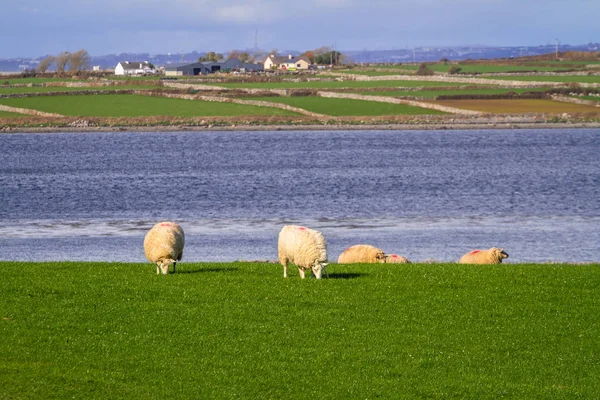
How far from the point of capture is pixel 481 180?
64.2m

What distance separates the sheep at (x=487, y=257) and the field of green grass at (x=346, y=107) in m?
92.1

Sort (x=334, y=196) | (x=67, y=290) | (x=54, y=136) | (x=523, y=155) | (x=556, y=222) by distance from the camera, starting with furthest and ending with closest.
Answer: (x=54, y=136) → (x=523, y=155) → (x=334, y=196) → (x=556, y=222) → (x=67, y=290)

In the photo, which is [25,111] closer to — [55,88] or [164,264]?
[55,88]

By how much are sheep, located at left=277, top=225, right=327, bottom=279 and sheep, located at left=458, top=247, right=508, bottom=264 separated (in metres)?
6.08

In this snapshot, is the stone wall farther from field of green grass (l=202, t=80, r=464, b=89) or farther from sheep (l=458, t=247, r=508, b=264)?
sheep (l=458, t=247, r=508, b=264)

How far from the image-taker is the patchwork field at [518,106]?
4505 inches

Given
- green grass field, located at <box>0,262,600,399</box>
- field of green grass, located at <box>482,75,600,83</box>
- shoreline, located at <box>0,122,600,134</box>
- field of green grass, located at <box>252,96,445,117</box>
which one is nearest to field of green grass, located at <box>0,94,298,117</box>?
field of green grass, located at <box>252,96,445,117</box>

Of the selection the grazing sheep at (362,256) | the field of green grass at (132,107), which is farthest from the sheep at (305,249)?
the field of green grass at (132,107)

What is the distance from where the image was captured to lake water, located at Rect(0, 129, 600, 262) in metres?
36.0

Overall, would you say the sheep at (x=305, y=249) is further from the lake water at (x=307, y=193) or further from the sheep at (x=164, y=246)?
the lake water at (x=307, y=193)

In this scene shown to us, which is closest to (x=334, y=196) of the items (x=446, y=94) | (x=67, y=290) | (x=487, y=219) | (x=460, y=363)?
(x=487, y=219)

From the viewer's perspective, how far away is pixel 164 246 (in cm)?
2167

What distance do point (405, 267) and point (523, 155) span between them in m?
62.1

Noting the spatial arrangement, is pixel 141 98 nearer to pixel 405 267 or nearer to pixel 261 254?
pixel 261 254
